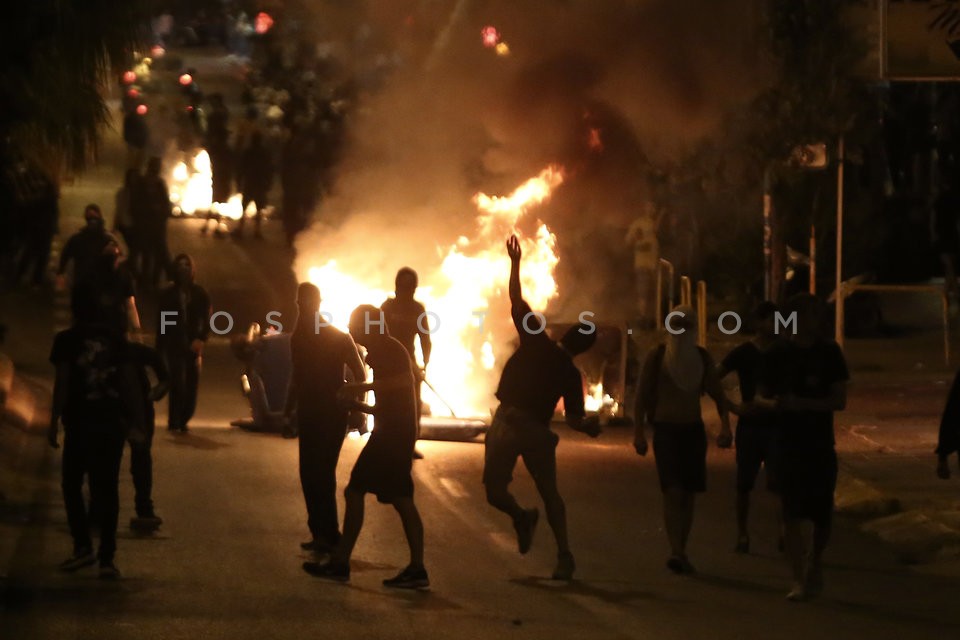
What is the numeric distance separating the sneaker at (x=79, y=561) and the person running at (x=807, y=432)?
3.90 metres

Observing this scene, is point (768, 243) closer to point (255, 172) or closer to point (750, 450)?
point (750, 450)

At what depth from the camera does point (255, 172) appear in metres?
26.9

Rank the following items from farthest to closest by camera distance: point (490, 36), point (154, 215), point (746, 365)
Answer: point (154, 215)
point (490, 36)
point (746, 365)

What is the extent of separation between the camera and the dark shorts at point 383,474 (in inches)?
378

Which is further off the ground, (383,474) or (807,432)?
(807,432)

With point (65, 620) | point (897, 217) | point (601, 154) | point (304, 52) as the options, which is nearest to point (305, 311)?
point (65, 620)

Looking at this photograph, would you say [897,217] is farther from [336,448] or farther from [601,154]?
[336,448]

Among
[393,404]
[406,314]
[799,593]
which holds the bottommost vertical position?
[799,593]

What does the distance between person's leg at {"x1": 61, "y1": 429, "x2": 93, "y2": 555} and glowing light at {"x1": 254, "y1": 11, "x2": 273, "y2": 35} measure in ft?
59.7

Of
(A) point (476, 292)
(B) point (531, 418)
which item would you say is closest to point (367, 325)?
(B) point (531, 418)

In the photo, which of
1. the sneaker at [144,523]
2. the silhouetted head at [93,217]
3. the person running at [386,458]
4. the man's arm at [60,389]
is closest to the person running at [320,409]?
the person running at [386,458]

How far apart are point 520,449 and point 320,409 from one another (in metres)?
1.23

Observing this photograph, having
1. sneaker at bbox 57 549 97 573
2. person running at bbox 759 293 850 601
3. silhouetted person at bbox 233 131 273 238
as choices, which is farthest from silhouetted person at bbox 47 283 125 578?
silhouetted person at bbox 233 131 273 238

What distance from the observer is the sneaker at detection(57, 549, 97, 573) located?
9.65 meters
